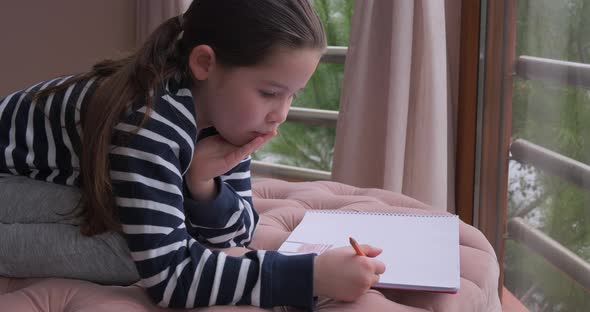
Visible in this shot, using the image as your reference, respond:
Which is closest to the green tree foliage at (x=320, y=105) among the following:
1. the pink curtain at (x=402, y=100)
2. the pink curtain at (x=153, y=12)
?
the pink curtain at (x=402, y=100)

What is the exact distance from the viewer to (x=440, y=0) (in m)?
2.04

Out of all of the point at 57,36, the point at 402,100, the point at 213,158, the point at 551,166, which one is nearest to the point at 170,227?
the point at 213,158

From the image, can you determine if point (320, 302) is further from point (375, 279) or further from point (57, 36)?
point (57, 36)

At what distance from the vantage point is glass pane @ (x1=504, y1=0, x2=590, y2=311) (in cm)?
154

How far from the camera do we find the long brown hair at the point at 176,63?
0.94 metres

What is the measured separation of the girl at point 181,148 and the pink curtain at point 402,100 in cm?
106

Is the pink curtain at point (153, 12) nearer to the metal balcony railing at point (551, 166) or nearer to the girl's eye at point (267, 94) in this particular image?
the metal balcony railing at point (551, 166)

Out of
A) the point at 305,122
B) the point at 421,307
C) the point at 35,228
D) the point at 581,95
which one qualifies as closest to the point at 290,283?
the point at 421,307

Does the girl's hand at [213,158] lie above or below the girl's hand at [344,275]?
above

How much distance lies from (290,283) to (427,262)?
0.74 ft

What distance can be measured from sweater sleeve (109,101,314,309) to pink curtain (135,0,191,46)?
168 centimetres

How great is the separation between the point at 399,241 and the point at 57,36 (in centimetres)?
230

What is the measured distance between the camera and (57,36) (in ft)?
9.66

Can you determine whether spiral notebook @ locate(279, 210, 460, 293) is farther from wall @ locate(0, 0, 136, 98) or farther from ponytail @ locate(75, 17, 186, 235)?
wall @ locate(0, 0, 136, 98)
